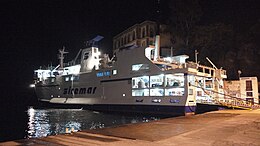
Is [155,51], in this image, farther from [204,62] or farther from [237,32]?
[237,32]

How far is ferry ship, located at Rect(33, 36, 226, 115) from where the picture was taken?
826 inches

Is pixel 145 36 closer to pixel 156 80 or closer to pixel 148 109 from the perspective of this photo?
pixel 156 80

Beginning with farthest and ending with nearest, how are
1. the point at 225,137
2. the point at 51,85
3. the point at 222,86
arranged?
the point at 51,85 → the point at 222,86 → the point at 225,137

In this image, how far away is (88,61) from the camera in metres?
32.6

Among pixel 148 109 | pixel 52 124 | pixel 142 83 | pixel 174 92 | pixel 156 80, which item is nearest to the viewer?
pixel 52 124

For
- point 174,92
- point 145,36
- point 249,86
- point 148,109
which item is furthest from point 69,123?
point 145,36

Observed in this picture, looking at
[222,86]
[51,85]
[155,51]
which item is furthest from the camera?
[51,85]

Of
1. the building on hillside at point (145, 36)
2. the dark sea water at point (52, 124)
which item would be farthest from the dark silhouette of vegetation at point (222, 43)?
the dark sea water at point (52, 124)

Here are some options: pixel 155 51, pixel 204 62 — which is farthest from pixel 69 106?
pixel 204 62

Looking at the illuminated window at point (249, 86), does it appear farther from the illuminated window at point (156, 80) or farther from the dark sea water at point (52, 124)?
the dark sea water at point (52, 124)

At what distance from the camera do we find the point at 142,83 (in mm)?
23453

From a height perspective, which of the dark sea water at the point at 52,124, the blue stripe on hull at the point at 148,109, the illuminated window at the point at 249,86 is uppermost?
the illuminated window at the point at 249,86

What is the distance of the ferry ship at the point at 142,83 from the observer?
21.0 meters

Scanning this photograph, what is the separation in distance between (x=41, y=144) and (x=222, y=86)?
2337cm
